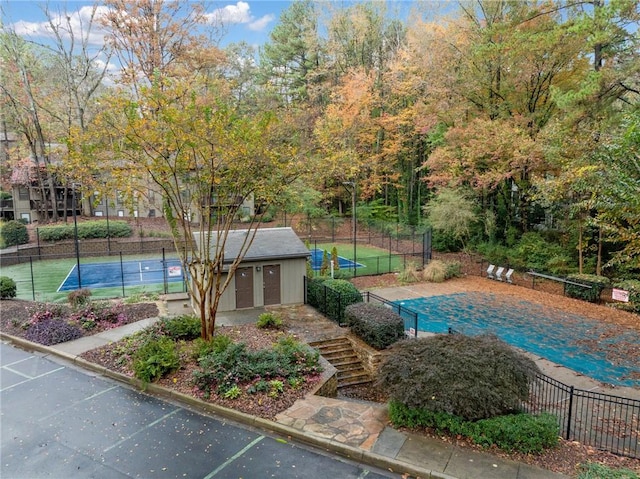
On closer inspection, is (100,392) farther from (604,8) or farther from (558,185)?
(604,8)

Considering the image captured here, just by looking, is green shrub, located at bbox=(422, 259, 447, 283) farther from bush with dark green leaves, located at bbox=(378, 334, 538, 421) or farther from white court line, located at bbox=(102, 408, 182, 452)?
white court line, located at bbox=(102, 408, 182, 452)

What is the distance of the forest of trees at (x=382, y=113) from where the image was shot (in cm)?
991

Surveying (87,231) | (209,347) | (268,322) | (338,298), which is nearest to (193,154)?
(209,347)

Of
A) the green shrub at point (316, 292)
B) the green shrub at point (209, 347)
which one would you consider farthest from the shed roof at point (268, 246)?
the green shrub at point (209, 347)

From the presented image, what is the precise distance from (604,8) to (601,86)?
2.65m

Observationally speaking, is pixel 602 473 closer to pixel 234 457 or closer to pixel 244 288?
pixel 234 457

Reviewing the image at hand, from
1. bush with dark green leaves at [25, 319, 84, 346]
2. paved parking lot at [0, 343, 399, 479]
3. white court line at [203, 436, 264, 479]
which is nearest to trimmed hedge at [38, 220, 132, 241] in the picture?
bush with dark green leaves at [25, 319, 84, 346]

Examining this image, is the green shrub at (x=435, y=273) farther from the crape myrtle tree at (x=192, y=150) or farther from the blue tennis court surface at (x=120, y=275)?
the crape myrtle tree at (x=192, y=150)

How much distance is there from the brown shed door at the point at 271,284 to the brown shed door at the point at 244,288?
0.54 meters

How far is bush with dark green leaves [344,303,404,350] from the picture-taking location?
1123cm

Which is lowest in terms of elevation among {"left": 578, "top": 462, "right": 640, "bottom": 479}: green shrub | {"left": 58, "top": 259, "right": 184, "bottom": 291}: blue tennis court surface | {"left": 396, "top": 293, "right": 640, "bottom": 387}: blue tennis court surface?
{"left": 396, "top": 293, "right": 640, "bottom": 387}: blue tennis court surface

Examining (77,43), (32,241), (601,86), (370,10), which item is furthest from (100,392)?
(370,10)

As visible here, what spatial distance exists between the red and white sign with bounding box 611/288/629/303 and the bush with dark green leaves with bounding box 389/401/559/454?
40.2 ft

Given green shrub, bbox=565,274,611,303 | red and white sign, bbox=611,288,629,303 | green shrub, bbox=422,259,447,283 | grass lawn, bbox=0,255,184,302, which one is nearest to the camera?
red and white sign, bbox=611,288,629,303
